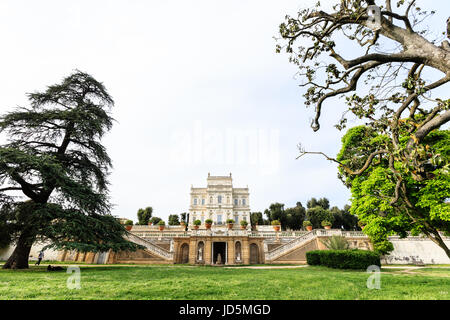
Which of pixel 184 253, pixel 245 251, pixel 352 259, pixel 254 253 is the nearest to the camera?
pixel 352 259

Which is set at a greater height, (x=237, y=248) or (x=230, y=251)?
(x=237, y=248)

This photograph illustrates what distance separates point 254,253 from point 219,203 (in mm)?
31959

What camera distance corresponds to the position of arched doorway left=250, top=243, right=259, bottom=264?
841 inches

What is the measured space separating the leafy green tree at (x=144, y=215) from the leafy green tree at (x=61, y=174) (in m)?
36.1

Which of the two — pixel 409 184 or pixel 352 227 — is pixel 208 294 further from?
pixel 352 227

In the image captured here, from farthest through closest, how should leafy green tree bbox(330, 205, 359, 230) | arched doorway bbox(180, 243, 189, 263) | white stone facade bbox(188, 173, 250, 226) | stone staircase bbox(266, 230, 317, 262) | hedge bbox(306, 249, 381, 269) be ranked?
white stone facade bbox(188, 173, 250, 226) < leafy green tree bbox(330, 205, 359, 230) < arched doorway bbox(180, 243, 189, 263) < stone staircase bbox(266, 230, 317, 262) < hedge bbox(306, 249, 381, 269)

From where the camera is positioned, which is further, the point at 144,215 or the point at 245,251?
the point at 144,215

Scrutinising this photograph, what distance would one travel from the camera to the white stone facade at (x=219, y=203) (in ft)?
171

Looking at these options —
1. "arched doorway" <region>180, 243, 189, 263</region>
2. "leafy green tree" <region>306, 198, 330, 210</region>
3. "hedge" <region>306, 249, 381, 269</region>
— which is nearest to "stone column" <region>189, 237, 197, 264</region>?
"arched doorway" <region>180, 243, 189, 263</region>

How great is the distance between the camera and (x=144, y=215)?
163ft

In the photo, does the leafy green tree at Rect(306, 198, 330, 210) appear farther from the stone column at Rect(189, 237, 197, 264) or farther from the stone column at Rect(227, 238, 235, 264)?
the stone column at Rect(189, 237, 197, 264)

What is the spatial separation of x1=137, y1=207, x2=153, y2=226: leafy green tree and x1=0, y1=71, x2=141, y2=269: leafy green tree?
3611 cm

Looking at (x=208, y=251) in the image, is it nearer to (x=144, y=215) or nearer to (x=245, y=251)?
(x=245, y=251)

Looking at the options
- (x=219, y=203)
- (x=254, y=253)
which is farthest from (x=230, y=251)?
(x=219, y=203)
